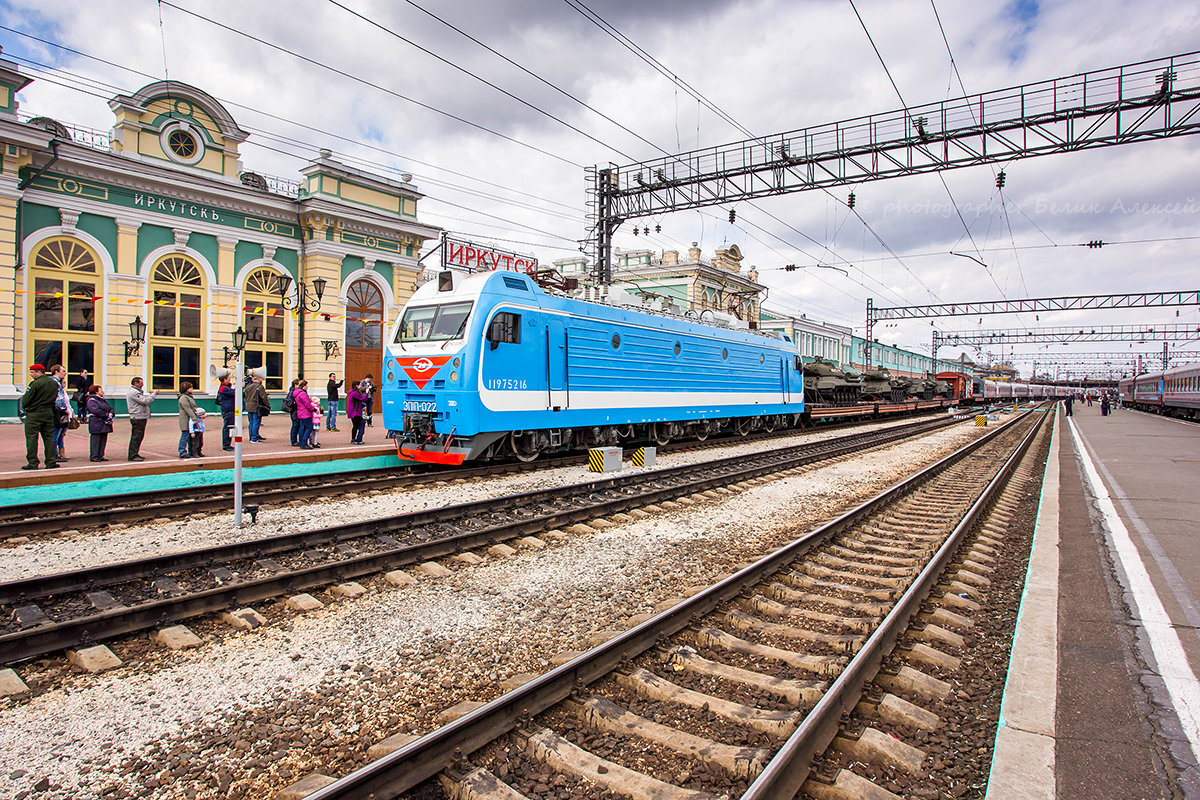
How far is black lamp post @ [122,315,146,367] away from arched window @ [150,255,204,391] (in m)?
0.43

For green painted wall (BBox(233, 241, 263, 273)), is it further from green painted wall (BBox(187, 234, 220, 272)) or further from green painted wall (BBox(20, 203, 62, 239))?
green painted wall (BBox(20, 203, 62, 239))

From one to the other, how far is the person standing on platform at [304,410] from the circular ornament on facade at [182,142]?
38.1ft

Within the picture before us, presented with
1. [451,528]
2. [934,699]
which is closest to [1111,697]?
[934,699]

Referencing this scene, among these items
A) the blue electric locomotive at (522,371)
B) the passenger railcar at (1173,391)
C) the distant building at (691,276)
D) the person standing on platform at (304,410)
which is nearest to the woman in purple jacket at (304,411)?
the person standing on platform at (304,410)

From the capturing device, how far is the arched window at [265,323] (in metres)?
21.7

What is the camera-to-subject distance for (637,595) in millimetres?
5523

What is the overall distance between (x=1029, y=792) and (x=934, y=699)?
3.08 feet

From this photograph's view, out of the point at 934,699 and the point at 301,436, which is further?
the point at 301,436

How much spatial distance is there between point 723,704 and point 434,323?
9740 mm

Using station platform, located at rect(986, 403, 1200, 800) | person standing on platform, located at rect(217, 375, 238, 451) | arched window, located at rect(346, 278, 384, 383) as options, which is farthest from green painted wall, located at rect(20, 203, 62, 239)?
station platform, located at rect(986, 403, 1200, 800)

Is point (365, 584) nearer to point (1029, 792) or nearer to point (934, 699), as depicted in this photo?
point (934, 699)

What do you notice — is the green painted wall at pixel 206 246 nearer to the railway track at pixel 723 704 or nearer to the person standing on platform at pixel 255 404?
the person standing on platform at pixel 255 404

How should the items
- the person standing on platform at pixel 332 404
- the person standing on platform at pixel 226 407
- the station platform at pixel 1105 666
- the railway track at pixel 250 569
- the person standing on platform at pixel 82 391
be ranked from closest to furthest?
the station platform at pixel 1105 666 < the railway track at pixel 250 569 < the person standing on platform at pixel 226 407 < the person standing on platform at pixel 82 391 < the person standing on platform at pixel 332 404

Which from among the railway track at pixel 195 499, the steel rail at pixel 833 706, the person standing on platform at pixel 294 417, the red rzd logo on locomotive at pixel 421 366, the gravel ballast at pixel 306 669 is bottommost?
the gravel ballast at pixel 306 669
